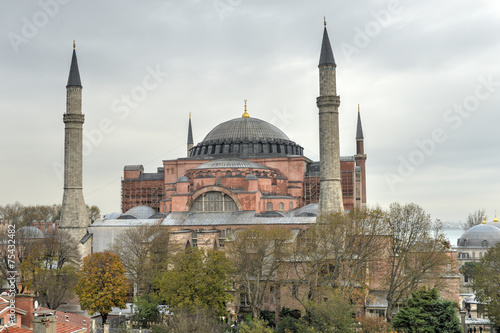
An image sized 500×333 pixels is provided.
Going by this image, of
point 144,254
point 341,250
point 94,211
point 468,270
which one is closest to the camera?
point 341,250

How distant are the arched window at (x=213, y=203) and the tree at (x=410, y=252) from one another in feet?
44.0

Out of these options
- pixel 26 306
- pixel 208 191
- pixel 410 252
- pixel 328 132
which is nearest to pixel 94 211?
pixel 208 191

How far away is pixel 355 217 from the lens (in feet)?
110

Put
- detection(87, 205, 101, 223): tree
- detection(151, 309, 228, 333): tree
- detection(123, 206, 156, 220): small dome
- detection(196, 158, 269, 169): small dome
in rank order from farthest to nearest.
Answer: detection(87, 205, 101, 223): tree < detection(123, 206, 156, 220): small dome < detection(196, 158, 269, 169): small dome < detection(151, 309, 228, 333): tree

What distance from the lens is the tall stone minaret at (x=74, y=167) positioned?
1677 inches

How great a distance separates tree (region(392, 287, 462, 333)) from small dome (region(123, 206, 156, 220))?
24326 millimetres

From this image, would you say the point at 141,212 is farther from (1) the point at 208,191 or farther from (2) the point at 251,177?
(2) the point at 251,177

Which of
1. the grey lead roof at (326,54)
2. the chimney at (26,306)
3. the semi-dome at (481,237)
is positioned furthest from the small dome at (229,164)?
the chimney at (26,306)

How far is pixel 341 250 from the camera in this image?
34.1 metres

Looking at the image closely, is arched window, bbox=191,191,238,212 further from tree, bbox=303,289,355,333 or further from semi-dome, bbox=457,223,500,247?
semi-dome, bbox=457,223,500,247

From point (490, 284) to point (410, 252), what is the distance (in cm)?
393

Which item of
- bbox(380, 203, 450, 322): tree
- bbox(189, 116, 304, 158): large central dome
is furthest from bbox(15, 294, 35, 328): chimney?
bbox(189, 116, 304, 158): large central dome

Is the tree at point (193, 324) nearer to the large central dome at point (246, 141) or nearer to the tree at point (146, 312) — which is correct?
the tree at point (146, 312)

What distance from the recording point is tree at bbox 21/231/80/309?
34.0m
